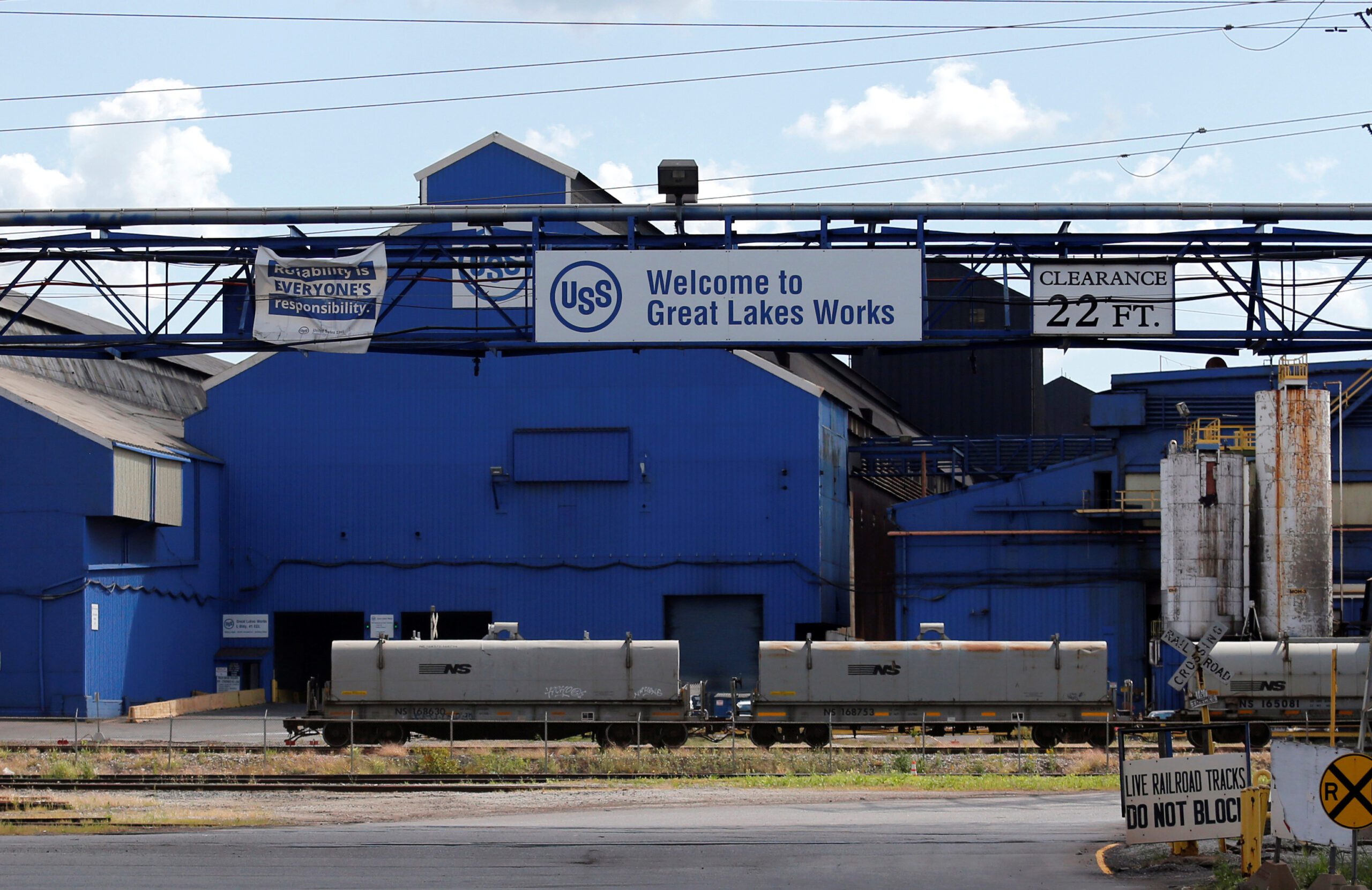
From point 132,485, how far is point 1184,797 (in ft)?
114

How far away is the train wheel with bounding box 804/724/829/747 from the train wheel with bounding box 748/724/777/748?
0.81 meters

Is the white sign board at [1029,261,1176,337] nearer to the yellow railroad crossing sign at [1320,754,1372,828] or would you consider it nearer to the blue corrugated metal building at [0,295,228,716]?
the yellow railroad crossing sign at [1320,754,1372,828]

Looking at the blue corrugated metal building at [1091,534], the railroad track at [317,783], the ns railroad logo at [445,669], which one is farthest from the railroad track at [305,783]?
the blue corrugated metal building at [1091,534]

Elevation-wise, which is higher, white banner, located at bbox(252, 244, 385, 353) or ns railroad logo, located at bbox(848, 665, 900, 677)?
white banner, located at bbox(252, 244, 385, 353)

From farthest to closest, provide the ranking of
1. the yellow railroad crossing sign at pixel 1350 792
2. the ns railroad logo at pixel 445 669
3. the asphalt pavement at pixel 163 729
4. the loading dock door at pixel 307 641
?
the loading dock door at pixel 307 641
the asphalt pavement at pixel 163 729
the ns railroad logo at pixel 445 669
the yellow railroad crossing sign at pixel 1350 792

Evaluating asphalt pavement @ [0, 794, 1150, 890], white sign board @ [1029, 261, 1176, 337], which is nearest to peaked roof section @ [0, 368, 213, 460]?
asphalt pavement @ [0, 794, 1150, 890]

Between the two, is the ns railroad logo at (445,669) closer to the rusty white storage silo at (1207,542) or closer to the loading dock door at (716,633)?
the loading dock door at (716,633)

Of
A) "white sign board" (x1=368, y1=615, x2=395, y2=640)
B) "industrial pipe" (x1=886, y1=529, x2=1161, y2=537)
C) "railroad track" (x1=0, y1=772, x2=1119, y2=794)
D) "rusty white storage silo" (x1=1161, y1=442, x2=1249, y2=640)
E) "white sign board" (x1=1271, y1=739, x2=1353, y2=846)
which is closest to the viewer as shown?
"white sign board" (x1=1271, y1=739, x2=1353, y2=846)

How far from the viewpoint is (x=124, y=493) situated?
43031 millimetres

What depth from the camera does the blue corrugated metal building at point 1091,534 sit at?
147 feet

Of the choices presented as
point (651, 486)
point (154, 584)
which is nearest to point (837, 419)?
point (651, 486)

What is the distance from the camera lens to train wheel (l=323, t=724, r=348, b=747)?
33125mm

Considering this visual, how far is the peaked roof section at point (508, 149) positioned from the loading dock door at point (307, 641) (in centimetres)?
1483

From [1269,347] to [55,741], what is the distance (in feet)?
90.6
